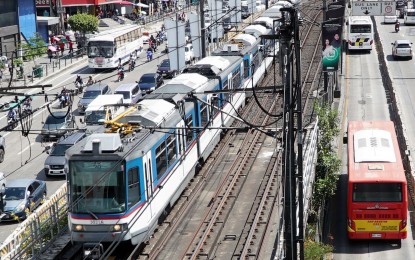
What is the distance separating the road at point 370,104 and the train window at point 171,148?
5415mm

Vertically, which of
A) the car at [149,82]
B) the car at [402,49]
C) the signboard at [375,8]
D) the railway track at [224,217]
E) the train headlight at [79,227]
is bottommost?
the car at [149,82]

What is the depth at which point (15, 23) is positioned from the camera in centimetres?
6297

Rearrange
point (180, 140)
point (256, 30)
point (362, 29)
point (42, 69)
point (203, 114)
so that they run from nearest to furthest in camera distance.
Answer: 1. point (180, 140)
2. point (203, 114)
3. point (256, 30)
4. point (42, 69)
5. point (362, 29)

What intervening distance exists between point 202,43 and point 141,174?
1827 cm

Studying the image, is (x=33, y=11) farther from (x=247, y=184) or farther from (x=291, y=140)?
(x=291, y=140)

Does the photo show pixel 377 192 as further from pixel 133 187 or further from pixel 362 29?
pixel 362 29

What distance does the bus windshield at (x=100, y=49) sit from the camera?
5641cm

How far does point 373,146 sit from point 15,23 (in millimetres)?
43402

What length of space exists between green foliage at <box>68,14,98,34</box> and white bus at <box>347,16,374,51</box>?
2116 centimetres

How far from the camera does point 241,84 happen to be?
1483 inches

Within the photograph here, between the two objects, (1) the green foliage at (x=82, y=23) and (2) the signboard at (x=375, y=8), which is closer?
(2) the signboard at (x=375, y=8)

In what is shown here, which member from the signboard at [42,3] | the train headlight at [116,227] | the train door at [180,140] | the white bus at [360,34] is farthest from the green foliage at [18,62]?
the train headlight at [116,227]

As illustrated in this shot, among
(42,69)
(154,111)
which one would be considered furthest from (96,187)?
(42,69)

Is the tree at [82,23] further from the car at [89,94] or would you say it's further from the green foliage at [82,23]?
the car at [89,94]
